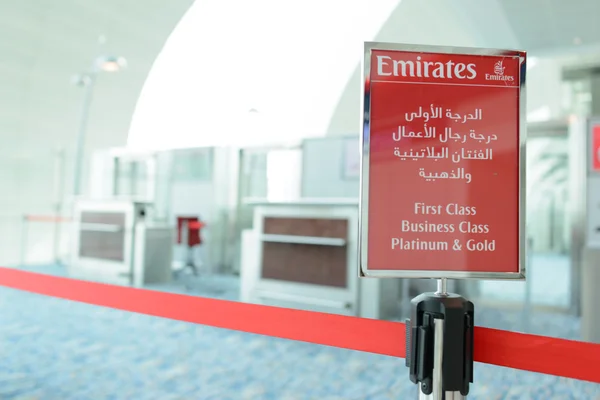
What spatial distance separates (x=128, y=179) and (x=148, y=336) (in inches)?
229

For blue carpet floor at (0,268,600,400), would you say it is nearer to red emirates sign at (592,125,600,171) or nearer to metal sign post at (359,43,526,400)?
red emirates sign at (592,125,600,171)

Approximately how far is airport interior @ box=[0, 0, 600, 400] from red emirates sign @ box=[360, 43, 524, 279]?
0.19ft

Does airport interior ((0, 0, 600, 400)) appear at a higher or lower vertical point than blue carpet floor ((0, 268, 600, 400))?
higher

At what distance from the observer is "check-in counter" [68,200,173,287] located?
6.49m

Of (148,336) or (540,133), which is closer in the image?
(148,336)

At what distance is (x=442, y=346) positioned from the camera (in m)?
1.10

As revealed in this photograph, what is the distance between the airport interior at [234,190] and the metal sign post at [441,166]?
0.06 meters

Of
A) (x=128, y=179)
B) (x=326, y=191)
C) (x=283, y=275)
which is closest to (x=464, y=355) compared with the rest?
(x=283, y=275)

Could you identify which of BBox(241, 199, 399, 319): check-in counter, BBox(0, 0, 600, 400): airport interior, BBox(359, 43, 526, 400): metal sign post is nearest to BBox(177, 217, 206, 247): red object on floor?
BBox(0, 0, 600, 400): airport interior

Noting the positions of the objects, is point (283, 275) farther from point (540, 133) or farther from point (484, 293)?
point (540, 133)

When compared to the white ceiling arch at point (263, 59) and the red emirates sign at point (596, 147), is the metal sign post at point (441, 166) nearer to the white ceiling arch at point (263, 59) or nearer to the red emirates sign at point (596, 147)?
the red emirates sign at point (596, 147)

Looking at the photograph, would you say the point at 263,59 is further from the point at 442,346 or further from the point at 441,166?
the point at 442,346

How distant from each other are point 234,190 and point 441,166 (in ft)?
23.4

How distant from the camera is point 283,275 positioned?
4602 millimetres
